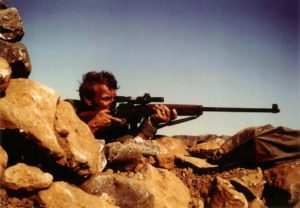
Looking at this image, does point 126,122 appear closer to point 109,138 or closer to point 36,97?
Answer: point 109,138

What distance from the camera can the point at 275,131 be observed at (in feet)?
15.1

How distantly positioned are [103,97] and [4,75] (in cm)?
341

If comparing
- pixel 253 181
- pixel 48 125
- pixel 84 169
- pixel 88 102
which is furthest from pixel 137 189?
pixel 88 102

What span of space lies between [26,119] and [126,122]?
10.9 feet

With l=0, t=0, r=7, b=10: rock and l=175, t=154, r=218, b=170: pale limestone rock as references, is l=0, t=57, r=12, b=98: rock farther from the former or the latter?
l=175, t=154, r=218, b=170: pale limestone rock

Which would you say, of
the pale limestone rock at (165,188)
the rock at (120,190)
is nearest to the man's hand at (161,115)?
the pale limestone rock at (165,188)

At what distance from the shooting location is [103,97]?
607 cm

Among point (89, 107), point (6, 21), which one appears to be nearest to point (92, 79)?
point (89, 107)

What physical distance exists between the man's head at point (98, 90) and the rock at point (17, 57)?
9.07 ft

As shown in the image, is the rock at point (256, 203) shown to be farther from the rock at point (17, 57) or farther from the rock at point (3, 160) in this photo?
the rock at point (17, 57)

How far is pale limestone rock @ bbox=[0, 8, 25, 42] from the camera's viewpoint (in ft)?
10.3

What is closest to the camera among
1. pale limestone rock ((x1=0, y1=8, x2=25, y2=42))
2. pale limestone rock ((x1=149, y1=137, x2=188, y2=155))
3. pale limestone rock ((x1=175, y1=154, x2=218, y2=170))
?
pale limestone rock ((x1=0, y1=8, x2=25, y2=42))

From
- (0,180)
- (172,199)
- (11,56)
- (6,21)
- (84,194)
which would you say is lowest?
(172,199)

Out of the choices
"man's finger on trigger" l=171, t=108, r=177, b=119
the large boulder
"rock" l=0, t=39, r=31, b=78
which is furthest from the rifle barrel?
"rock" l=0, t=39, r=31, b=78
